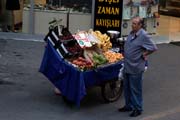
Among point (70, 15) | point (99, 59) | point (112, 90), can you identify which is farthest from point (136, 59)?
point (70, 15)

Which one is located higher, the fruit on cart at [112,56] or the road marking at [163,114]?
the fruit on cart at [112,56]

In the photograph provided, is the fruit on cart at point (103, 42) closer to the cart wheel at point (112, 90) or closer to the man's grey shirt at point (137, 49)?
the cart wheel at point (112, 90)

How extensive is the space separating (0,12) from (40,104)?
660 cm

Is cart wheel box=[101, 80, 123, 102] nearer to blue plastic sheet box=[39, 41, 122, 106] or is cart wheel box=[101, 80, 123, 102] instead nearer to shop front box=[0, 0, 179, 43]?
blue plastic sheet box=[39, 41, 122, 106]

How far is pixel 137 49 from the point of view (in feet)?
28.7

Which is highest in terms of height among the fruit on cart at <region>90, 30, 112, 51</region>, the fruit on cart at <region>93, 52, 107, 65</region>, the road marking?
the fruit on cart at <region>90, 30, 112, 51</region>

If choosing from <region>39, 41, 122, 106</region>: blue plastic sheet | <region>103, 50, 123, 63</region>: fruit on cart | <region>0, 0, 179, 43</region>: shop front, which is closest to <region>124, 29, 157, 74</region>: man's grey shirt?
<region>39, 41, 122, 106</region>: blue plastic sheet

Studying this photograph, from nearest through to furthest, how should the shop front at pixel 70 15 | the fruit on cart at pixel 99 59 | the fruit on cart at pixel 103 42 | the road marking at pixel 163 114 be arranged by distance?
the road marking at pixel 163 114 < the fruit on cart at pixel 99 59 < the fruit on cart at pixel 103 42 < the shop front at pixel 70 15

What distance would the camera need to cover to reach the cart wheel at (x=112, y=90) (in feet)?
31.2

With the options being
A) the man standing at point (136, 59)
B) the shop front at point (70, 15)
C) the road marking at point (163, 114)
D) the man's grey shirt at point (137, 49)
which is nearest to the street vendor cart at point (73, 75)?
the man standing at point (136, 59)

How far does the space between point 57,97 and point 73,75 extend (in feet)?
3.67

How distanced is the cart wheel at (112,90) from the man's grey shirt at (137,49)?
2.72 ft

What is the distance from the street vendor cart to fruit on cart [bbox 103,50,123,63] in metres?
0.10

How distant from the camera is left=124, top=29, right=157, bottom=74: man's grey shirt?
28.6ft
